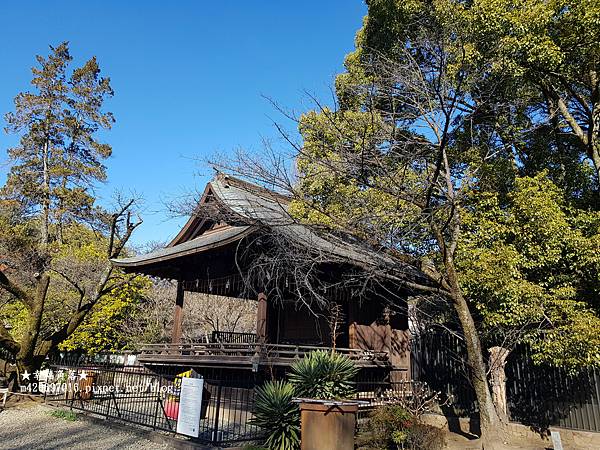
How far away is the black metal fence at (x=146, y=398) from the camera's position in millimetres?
10227

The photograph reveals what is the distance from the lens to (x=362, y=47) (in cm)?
1469

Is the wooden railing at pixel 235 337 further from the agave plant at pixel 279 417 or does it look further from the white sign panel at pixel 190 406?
the agave plant at pixel 279 417

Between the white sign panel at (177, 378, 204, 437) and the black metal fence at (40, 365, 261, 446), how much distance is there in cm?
60

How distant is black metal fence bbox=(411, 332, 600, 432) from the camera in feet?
31.8

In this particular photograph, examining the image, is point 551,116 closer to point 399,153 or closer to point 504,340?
point 399,153

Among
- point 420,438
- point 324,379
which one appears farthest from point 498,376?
point 324,379

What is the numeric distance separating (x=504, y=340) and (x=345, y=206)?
4.89 meters

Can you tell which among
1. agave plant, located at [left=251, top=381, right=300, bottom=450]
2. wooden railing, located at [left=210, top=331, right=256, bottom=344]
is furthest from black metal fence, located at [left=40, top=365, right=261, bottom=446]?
wooden railing, located at [left=210, top=331, right=256, bottom=344]

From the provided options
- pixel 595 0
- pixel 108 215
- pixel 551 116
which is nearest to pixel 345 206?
pixel 551 116

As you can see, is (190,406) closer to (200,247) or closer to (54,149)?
(200,247)

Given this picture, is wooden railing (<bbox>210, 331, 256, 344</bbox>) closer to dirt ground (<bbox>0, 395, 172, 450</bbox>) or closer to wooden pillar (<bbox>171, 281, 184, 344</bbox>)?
wooden pillar (<bbox>171, 281, 184, 344</bbox>)

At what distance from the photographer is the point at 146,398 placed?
13.1 meters

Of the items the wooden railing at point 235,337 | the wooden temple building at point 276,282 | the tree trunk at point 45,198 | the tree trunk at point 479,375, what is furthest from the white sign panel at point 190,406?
Answer: the tree trunk at point 45,198

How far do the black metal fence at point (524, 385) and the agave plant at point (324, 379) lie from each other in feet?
14.1
